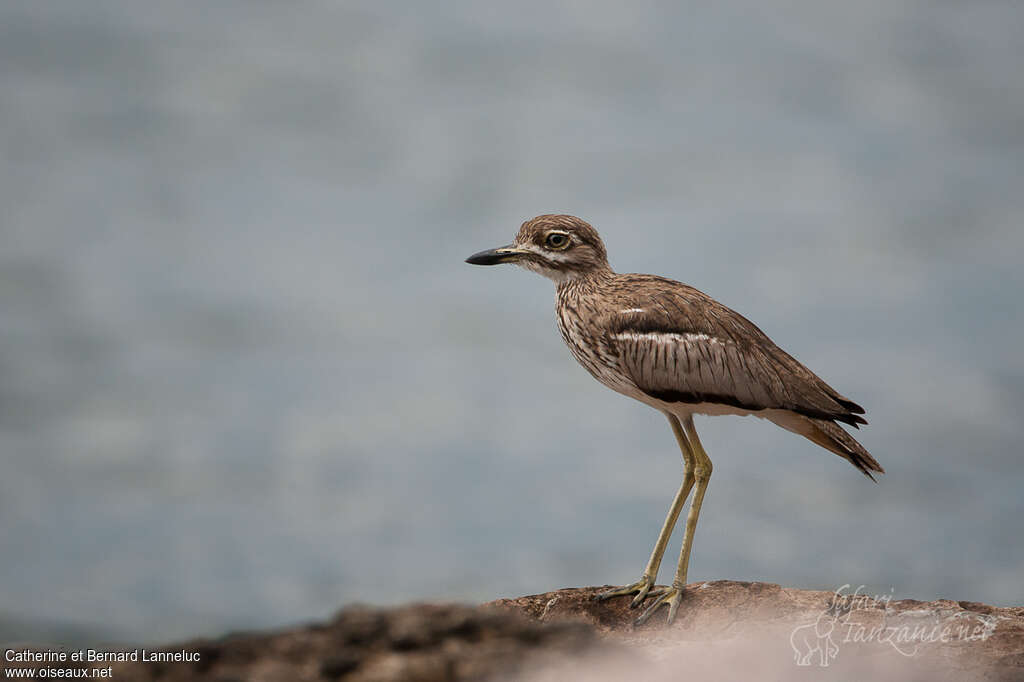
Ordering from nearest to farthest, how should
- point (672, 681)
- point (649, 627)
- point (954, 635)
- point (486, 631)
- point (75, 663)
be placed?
point (672, 681)
point (486, 631)
point (75, 663)
point (954, 635)
point (649, 627)

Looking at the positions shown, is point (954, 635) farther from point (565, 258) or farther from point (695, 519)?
point (565, 258)

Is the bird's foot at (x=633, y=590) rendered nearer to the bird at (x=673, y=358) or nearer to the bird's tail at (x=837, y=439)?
the bird at (x=673, y=358)

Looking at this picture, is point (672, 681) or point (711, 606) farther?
point (711, 606)

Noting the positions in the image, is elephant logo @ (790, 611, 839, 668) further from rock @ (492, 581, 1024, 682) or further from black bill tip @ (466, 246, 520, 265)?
black bill tip @ (466, 246, 520, 265)

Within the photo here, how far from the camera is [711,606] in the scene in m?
8.52

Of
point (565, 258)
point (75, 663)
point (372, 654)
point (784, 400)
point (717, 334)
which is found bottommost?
point (372, 654)

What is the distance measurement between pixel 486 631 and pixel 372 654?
64cm

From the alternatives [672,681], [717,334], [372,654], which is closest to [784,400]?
[717,334]

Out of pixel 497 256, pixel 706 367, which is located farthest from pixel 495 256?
pixel 706 367

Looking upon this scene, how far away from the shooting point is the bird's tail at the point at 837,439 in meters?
8.56

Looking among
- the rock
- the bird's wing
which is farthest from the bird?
the rock

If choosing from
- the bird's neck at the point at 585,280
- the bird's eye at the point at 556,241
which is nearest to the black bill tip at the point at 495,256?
the bird's eye at the point at 556,241

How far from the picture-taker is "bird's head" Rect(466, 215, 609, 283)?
8961 mm

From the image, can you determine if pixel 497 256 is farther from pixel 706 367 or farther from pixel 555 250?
pixel 706 367
